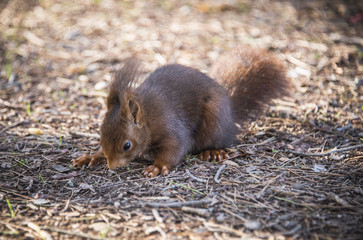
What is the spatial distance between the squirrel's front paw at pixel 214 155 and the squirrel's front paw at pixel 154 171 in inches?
19.2

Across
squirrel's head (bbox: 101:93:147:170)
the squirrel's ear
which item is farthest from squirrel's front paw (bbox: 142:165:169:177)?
the squirrel's ear

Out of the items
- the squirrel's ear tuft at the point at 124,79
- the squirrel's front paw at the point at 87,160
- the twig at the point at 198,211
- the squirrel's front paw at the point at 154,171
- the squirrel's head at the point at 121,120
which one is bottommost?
the twig at the point at 198,211

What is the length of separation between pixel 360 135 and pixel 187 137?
176 centimetres

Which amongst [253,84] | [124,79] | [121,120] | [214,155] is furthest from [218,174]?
[253,84]

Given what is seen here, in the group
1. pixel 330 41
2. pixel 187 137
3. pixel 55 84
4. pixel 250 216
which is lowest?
pixel 250 216

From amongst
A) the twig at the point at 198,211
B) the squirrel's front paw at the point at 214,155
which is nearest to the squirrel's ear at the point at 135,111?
the squirrel's front paw at the point at 214,155

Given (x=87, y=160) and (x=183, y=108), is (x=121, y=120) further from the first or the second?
(x=183, y=108)

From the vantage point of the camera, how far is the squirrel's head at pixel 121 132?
2.80 metres

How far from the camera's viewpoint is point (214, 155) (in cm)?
334

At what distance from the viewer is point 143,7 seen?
7.00 metres

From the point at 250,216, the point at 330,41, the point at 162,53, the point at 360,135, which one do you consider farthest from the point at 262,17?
the point at 250,216

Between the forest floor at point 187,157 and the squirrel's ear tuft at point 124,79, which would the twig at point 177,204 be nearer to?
the forest floor at point 187,157

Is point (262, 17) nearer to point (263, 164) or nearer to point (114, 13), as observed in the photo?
point (114, 13)

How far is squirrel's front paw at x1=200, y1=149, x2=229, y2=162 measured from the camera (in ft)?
10.8
